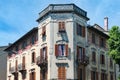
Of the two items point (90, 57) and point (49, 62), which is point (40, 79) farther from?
point (90, 57)

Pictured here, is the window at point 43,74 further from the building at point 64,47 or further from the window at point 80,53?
the window at point 80,53

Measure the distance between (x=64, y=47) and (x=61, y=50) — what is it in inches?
22.1

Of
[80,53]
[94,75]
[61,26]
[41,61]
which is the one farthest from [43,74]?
[94,75]

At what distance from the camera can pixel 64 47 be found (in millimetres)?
46094

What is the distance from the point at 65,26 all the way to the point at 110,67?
13975mm

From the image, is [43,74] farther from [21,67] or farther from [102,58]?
[102,58]

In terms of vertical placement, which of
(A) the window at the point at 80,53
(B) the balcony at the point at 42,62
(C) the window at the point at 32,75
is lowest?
(C) the window at the point at 32,75

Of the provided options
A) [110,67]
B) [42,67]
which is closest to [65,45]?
[42,67]

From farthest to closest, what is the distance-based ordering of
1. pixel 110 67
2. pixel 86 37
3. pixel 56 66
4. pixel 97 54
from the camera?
pixel 110 67
pixel 97 54
pixel 86 37
pixel 56 66

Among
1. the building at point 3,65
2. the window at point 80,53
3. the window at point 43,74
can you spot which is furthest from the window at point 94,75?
the building at point 3,65

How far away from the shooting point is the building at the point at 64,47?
45.7 meters

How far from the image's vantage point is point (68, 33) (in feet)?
152

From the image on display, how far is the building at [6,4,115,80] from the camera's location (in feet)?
150

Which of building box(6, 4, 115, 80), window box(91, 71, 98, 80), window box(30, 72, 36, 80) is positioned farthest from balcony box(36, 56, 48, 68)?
window box(91, 71, 98, 80)
